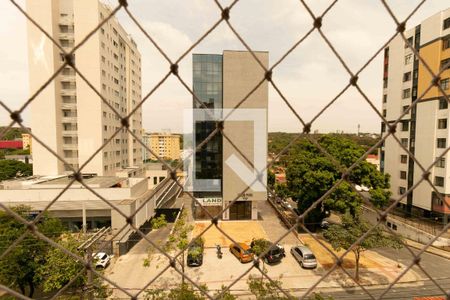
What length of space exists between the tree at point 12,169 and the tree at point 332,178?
1758 cm

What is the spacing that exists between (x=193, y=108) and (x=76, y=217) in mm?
5418

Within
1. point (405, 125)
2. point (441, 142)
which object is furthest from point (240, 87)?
point (441, 142)

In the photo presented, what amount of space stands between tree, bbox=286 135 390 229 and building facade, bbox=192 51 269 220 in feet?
4.57

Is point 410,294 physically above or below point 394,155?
below

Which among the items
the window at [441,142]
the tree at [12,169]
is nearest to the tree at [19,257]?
the window at [441,142]

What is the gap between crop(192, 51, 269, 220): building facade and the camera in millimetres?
9203

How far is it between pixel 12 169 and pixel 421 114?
2254 cm

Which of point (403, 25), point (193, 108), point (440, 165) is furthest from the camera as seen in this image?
point (440, 165)

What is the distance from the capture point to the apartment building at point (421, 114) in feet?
29.6

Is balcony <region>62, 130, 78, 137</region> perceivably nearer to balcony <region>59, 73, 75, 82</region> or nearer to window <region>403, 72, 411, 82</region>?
balcony <region>59, 73, 75, 82</region>

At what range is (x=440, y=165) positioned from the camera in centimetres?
908

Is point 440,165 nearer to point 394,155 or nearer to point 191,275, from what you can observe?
point 394,155

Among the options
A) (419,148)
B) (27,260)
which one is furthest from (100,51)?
(419,148)

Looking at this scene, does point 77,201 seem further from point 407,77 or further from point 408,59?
point 408,59
